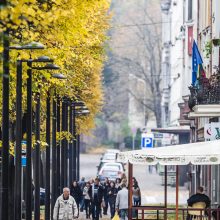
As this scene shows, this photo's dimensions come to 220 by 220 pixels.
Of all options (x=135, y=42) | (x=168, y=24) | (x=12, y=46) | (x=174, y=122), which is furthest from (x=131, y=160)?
(x=135, y=42)

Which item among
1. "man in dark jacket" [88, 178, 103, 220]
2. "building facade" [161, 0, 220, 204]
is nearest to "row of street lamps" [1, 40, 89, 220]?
"man in dark jacket" [88, 178, 103, 220]

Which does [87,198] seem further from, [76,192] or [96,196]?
[96,196]

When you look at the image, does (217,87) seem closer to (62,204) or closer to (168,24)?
(62,204)

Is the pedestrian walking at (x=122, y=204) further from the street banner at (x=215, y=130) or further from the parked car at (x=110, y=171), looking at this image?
the parked car at (x=110, y=171)

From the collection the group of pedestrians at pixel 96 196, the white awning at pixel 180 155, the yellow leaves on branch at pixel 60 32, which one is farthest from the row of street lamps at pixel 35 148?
the white awning at pixel 180 155

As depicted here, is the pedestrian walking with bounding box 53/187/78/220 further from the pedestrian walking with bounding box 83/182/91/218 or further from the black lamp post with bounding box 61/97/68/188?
the black lamp post with bounding box 61/97/68/188

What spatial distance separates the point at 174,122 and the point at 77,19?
7012 centimetres

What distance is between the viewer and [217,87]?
138 ft

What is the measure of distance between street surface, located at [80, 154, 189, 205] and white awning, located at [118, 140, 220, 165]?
3308cm

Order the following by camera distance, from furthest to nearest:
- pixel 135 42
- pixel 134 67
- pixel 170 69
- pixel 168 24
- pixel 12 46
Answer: pixel 135 42 → pixel 134 67 → pixel 168 24 → pixel 170 69 → pixel 12 46

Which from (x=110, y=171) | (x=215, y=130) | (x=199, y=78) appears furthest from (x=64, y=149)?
(x=110, y=171)

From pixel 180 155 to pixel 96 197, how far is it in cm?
2219

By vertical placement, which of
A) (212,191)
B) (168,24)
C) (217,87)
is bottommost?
(212,191)

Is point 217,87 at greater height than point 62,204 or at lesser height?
greater
